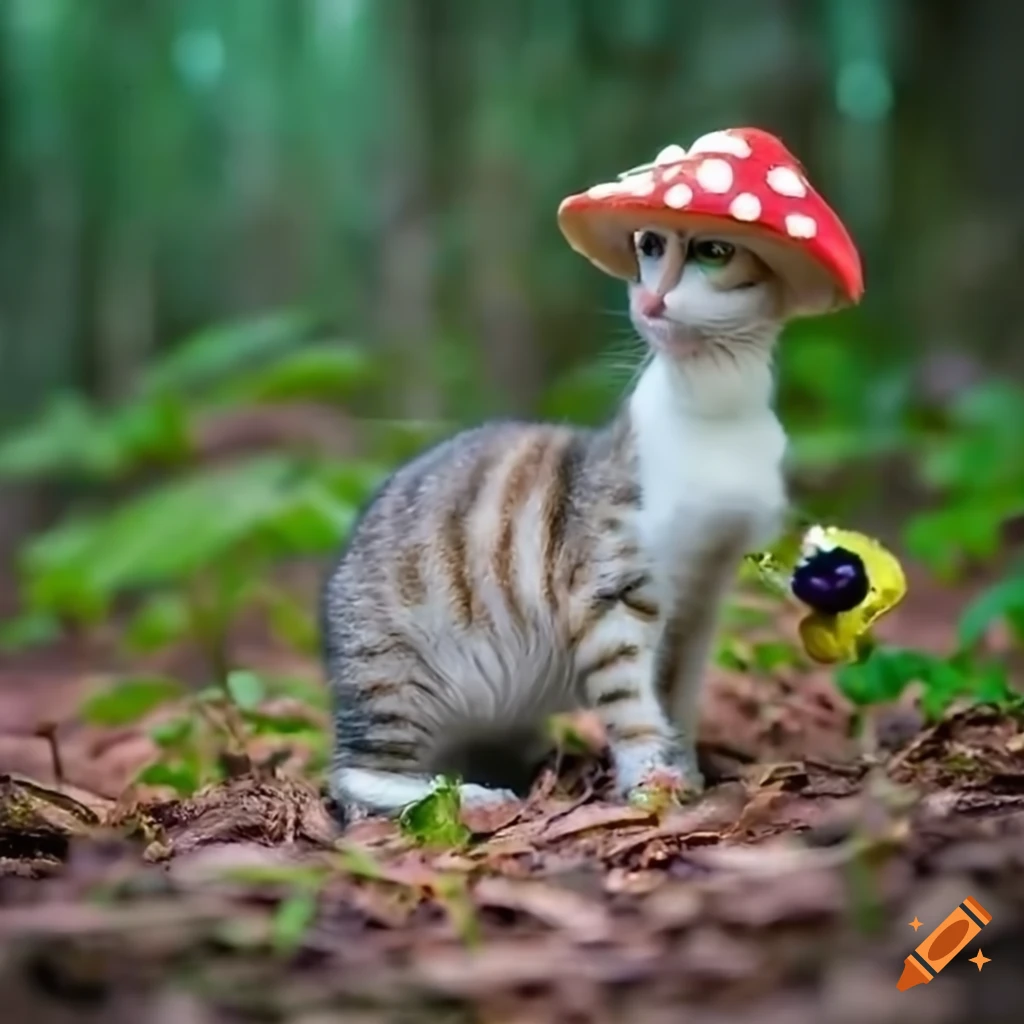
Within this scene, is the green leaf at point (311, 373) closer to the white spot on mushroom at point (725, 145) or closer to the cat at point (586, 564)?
the cat at point (586, 564)

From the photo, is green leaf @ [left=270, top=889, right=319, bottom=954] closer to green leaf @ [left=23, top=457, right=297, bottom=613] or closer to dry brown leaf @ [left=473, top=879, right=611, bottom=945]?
dry brown leaf @ [left=473, top=879, right=611, bottom=945]

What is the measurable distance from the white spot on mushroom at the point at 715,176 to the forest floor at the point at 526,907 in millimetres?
744

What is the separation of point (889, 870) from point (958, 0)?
598 cm

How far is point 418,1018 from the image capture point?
1.28m

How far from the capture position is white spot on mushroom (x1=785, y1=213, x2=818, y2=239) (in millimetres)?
1947

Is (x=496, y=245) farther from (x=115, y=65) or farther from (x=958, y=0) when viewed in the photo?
(x=115, y=65)

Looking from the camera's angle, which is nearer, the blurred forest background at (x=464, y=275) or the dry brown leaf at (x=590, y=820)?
the dry brown leaf at (x=590, y=820)

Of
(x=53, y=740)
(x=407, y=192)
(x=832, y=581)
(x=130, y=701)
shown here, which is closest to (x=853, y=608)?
(x=832, y=581)

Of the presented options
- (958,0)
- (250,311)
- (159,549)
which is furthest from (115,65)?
(159,549)

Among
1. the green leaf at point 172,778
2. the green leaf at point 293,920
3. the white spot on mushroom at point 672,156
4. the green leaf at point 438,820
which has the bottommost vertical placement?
the green leaf at point 172,778

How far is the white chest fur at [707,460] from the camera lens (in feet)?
7.11

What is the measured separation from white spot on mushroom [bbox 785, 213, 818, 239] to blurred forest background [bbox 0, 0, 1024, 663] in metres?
0.50

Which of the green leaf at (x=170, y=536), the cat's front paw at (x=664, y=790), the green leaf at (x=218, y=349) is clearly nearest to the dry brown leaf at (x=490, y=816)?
the cat's front paw at (x=664, y=790)

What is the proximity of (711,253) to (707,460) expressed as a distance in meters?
0.28
